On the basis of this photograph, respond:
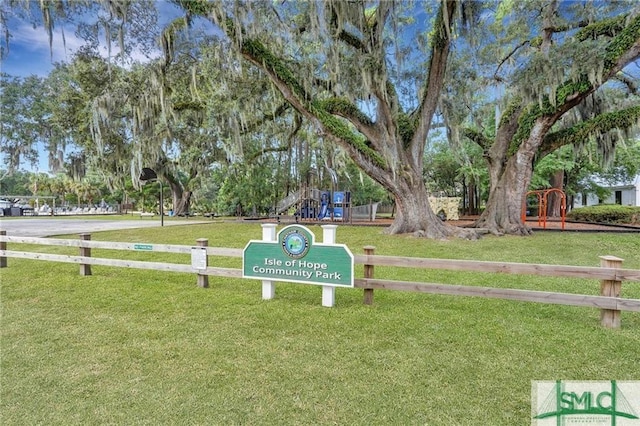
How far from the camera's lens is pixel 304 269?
429 cm

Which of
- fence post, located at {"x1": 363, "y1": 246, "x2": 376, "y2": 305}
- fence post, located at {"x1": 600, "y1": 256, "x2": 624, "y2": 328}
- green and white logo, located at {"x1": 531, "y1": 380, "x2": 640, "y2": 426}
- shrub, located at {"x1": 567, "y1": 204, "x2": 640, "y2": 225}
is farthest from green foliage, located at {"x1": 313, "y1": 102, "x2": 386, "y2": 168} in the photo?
shrub, located at {"x1": 567, "y1": 204, "x2": 640, "y2": 225}

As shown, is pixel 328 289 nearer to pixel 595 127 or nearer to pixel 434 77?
pixel 434 77

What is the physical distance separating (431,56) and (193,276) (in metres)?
8.58

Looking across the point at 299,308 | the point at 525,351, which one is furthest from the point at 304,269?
the point at 525,351

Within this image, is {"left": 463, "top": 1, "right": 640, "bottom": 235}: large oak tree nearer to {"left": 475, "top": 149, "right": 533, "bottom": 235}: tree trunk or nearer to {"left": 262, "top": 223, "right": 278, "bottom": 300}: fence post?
{"left": 475, "top": 149, "right": 533, "bottom": 235}: tree trunk

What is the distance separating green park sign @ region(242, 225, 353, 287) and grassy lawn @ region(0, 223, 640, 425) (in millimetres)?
387

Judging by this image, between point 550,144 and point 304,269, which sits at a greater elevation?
point 550,144

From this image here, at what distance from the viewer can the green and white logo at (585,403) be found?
2135 millimetres

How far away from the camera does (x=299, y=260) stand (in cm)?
432

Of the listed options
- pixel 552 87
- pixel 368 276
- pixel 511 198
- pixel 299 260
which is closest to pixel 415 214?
pixel 511 198

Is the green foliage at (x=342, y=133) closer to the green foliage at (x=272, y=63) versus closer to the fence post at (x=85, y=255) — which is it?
the green foliage at (x=272, y=63)

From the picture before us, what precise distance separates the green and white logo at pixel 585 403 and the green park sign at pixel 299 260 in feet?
7.00

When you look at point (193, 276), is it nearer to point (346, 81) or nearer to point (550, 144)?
point (346, 81)

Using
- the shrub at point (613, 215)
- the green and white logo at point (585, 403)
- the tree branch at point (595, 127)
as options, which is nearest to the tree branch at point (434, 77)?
the tree branch at point (595, 127)
